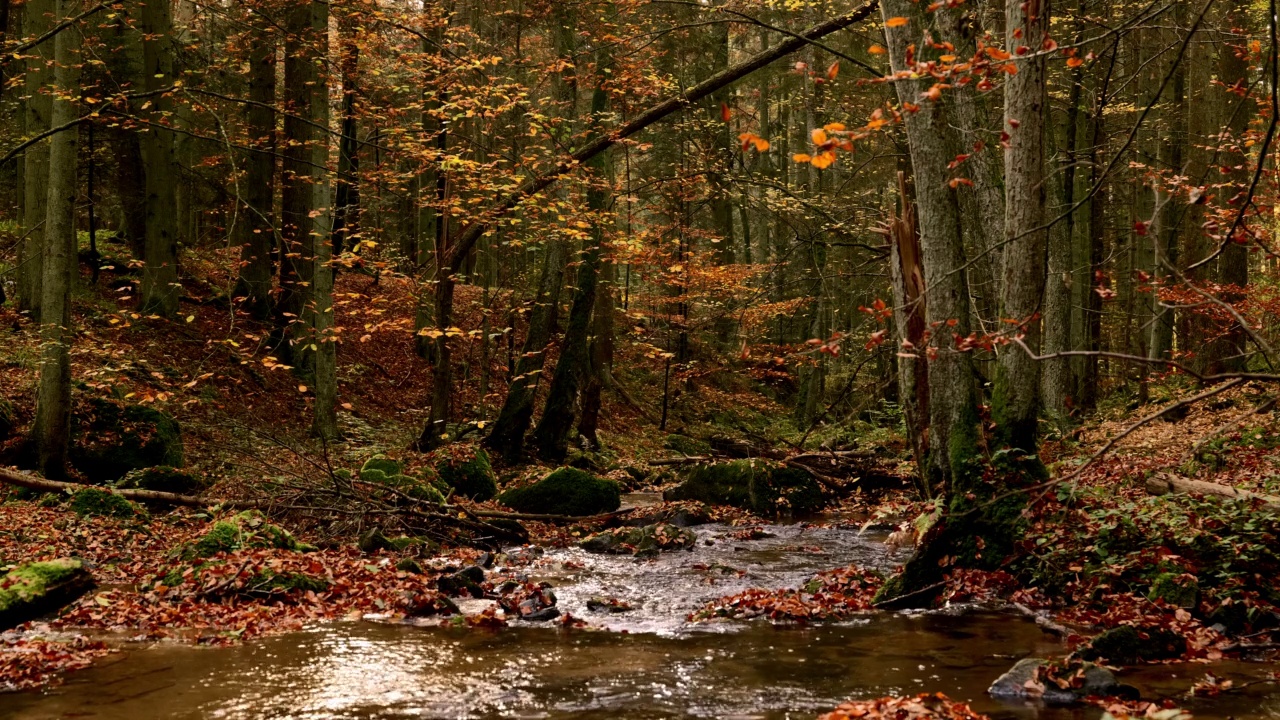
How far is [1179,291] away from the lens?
54.7 feet

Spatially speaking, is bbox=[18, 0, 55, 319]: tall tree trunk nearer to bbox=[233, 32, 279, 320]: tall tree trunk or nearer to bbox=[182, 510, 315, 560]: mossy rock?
bbox=[233, 32, 279, 320]: tall tree trunk

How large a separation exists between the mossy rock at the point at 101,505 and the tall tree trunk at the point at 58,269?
4.47 ft

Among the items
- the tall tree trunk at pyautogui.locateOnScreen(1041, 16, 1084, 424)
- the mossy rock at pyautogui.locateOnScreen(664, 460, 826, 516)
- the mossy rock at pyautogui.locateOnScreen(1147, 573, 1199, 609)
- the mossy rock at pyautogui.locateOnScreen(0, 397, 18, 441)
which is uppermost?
the tall tree trunk at pyautogui.locateOnScreen(1041, 16, 1084, 424)

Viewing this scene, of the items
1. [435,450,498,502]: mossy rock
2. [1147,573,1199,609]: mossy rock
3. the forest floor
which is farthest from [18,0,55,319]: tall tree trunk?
[1147,573,1199,609]: mossy rock

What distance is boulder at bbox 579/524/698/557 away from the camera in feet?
36.4

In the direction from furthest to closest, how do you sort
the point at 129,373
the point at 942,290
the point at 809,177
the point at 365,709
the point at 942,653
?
the point at 809,177 → the point at 129,373 → the point at 942,290 → the point at 942,653 → the point at 365,709

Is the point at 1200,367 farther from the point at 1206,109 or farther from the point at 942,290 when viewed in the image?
the point at 942,290

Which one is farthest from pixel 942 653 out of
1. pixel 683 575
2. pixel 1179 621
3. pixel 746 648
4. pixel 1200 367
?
pixel 1200 367

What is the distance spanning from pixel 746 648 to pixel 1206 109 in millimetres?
14931

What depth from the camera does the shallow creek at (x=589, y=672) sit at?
5.14 meters

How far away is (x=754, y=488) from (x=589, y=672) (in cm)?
920

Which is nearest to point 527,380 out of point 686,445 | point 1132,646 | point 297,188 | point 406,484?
point 406,484

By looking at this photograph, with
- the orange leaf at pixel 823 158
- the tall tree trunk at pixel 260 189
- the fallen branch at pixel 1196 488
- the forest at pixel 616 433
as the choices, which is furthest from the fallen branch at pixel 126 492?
the fallen branch at pixel 1196 488

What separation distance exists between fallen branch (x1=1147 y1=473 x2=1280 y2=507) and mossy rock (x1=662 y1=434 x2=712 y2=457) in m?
11.7
